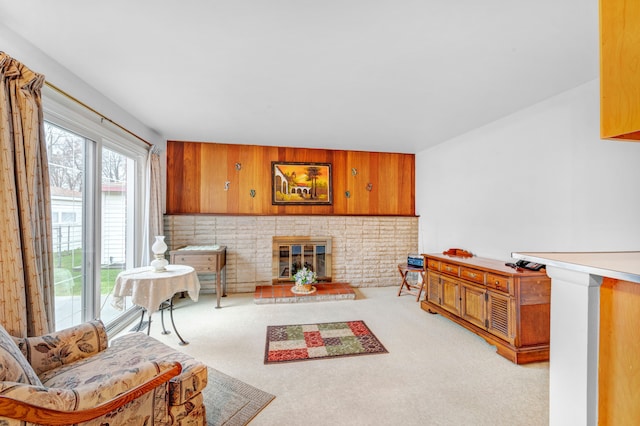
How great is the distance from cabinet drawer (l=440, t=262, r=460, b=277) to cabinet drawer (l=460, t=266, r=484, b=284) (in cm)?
7

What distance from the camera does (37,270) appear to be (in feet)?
6.00

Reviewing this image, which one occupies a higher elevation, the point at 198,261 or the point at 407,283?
the point at 198,261

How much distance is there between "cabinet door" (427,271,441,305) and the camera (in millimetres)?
3654

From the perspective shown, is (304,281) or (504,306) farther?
(304,281)

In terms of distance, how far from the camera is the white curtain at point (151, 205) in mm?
3828

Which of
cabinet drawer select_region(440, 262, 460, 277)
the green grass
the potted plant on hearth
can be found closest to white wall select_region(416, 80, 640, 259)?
cabinet drawer select_region(440, 262, 460, 277)

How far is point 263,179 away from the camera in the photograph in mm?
4922

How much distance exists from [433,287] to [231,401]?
9.19ft

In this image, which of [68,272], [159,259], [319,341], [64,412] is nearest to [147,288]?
[159,259]

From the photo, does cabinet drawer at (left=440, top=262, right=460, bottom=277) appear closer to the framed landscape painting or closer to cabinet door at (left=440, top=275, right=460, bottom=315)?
cabinet door at (left=440, top=275, right=460, bottom=315)

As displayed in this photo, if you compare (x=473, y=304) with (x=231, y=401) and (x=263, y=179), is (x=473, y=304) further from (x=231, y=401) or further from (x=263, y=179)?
(x=263, y=179)

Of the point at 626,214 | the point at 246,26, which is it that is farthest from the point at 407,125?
the point at 246,26

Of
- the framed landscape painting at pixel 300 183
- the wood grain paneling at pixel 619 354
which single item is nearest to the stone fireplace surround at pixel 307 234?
the framed landscape painting at pixel 300 183

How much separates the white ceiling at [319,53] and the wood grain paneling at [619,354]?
1566 millimetres
